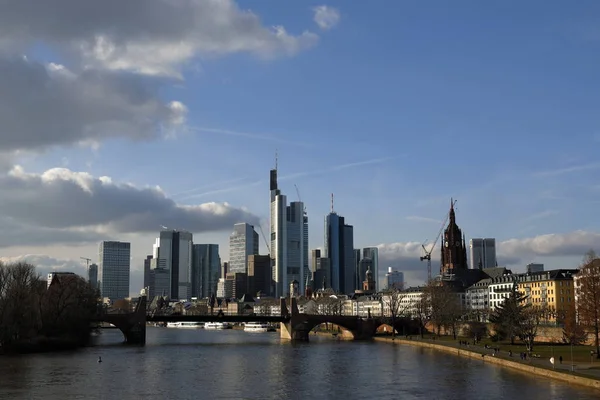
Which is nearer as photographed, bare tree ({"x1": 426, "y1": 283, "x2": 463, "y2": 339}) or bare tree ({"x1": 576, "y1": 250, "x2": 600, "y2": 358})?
bare tree ({"x1": 576, "y1": 250, "x2": 600, "y2": 358})

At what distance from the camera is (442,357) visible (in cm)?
11719

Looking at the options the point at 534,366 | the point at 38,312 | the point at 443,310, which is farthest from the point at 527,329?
the point at 38,312

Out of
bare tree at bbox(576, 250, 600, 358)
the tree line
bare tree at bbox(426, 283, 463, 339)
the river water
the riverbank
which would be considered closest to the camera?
the river water

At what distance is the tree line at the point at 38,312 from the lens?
113688 mm

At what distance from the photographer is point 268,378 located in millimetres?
90188

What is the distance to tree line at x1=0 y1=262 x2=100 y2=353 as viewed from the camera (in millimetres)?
113688

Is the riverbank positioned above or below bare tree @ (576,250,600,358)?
below

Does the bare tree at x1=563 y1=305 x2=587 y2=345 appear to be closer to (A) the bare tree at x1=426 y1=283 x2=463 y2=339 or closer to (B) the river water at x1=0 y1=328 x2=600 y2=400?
(B) the river water at x1=0 y1=328 x2=600 y2=400

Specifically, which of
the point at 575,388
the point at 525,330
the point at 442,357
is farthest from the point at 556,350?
the point at 575,388

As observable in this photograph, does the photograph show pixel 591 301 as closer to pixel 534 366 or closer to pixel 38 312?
pixel 534 366

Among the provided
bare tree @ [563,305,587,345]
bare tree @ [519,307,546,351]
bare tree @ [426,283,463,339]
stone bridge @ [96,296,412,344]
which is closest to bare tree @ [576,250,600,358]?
bare tree @ [563,305,587,345]

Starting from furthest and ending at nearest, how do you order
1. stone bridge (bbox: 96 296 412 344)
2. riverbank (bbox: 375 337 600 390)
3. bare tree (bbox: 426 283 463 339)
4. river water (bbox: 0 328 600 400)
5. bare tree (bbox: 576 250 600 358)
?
bare tree (bbox: 426 283 463 339) < stone bridge (bbox: 96 296 412 344) < bare tree (bbox: 576 250 600 358) < riverbank (bbox: 375 337 600 390) < river water (bbox: 0 328 600 400)

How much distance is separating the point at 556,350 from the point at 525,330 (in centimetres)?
955

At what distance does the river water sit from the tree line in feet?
20.4
